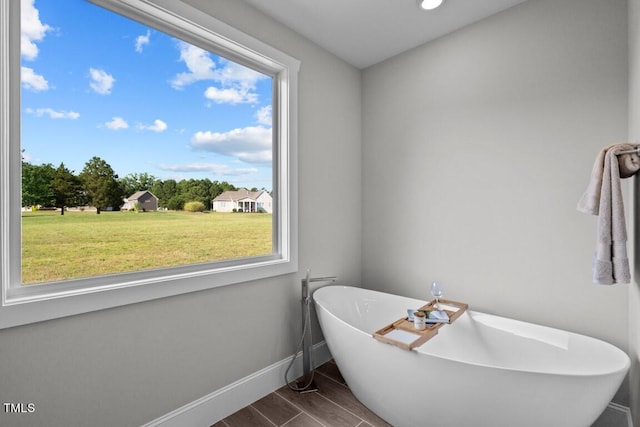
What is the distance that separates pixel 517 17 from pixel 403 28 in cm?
73

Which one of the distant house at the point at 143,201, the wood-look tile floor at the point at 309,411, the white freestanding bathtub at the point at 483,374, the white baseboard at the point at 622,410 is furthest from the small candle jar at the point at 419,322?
the distant house at the point at 143,201

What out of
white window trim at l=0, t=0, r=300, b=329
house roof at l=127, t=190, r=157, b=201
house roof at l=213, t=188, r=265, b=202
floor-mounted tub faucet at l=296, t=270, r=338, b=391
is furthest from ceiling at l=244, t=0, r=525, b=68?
floor-mounted tub faucet at l=296, t=270, r=338, b=391

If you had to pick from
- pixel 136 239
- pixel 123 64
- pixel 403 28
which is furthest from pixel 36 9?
pixel 403 28

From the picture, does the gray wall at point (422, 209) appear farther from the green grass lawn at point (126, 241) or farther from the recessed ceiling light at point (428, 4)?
the recessed ceiling light at point (428, 4)

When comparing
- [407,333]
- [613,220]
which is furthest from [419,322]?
[613,220]

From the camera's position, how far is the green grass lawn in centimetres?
138

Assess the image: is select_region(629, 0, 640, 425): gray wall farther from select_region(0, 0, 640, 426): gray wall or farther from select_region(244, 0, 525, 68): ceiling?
select_region(244, 0, 525, 68): ceiling

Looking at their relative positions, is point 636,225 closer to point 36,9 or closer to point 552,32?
point 552,32

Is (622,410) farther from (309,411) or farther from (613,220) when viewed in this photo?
(309,411)

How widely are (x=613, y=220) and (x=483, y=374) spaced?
87 centimetres

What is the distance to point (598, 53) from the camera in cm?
171

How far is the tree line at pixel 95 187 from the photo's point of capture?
1.37 meters

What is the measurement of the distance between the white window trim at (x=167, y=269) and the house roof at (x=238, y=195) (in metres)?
0.16

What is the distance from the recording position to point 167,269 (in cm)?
175
